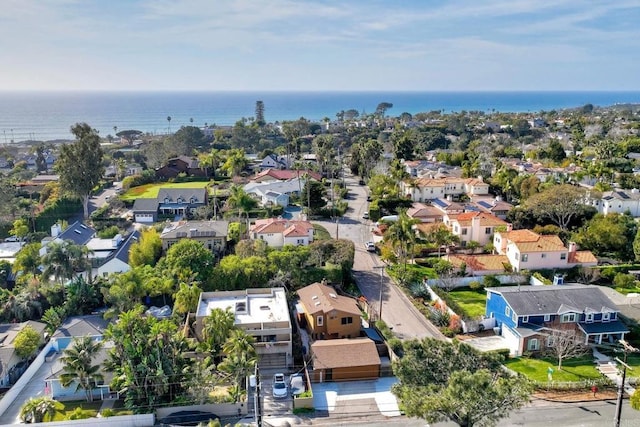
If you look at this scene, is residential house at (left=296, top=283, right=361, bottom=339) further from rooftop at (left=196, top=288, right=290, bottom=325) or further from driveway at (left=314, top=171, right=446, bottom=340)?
driveway at (left=314, top=171, right=446, bottom=340)

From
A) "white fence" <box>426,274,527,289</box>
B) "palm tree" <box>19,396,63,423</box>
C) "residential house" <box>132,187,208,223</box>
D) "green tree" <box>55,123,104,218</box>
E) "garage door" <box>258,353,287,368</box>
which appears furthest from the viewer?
"residential house" <box>132,187,208,223</box>

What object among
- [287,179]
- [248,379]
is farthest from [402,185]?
[248,379]

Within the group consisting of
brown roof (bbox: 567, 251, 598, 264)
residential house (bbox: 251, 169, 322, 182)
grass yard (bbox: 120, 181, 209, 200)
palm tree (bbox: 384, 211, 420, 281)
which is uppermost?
residential house (bbox: 251, 169, 322, 182)

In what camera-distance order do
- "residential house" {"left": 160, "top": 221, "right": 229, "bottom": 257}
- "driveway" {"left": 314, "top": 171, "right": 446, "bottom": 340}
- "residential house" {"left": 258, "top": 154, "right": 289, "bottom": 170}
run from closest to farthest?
"driveway" {"left": 314, "top": 171, "right": 446, "bottom": 340} → "residential house" {"left": 160, "top": 221, "right": 229, "bottom": 257} → "residential house" {"left": 258, "top": 154, "right": 289, "bottom": 170}

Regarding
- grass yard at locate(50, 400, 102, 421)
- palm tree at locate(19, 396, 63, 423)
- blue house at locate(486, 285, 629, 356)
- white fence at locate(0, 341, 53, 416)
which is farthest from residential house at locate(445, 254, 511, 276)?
white fence at locate(0, 341, 53, 416)

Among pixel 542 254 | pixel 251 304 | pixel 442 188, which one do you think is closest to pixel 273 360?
pixel 251 304

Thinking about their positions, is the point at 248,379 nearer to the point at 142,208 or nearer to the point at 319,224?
the point at 319,224
